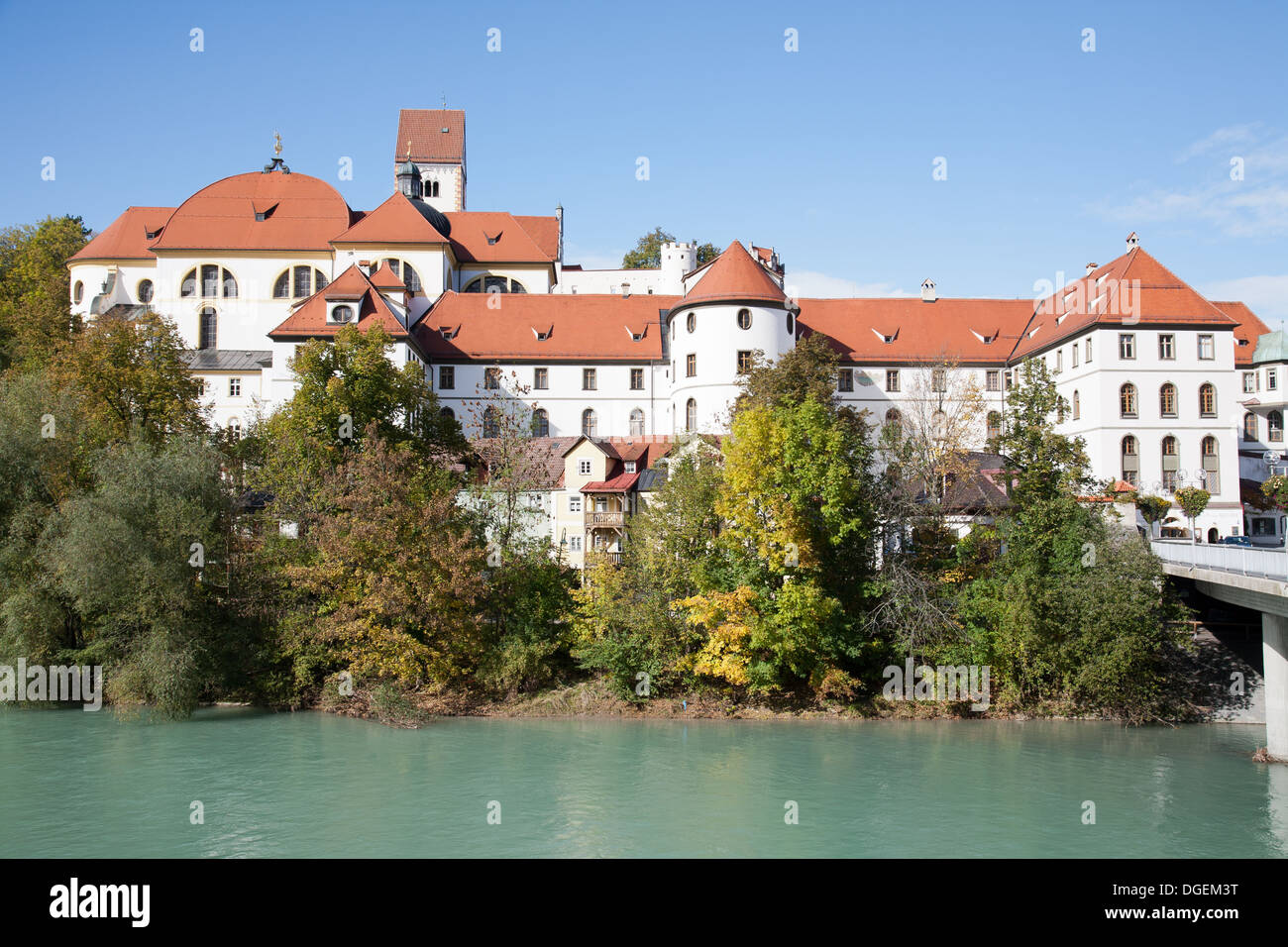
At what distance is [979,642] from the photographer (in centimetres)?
2853

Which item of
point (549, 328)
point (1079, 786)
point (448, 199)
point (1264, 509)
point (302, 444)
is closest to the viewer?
point (1079, 786)

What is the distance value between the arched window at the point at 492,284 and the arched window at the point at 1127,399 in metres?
31.8

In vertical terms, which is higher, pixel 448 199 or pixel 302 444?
pixel 448 199

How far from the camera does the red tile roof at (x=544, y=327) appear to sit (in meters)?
49.0

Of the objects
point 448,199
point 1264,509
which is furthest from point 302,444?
point 448,199

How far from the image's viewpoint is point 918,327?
50.3m

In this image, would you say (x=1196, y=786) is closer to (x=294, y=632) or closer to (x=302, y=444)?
(x=294, y=632)

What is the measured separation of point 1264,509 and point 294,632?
125 feet

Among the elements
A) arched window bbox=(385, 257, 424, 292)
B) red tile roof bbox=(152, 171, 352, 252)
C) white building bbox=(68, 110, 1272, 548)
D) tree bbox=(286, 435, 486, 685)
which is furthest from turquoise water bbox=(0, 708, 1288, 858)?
red tile roof bbox=(152, 171, 352, 252)

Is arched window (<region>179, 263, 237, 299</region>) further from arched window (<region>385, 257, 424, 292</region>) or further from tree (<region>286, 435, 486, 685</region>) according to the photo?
tree (<region>286, 435, 486, 685</region>)

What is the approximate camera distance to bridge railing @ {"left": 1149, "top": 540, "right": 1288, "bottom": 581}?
843 inches

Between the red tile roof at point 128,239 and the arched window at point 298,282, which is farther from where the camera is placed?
the red tile roof at point 128,239

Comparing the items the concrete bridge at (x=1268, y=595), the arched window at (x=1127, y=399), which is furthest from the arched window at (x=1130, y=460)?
the concrete bridge at (x=1268, y=595)

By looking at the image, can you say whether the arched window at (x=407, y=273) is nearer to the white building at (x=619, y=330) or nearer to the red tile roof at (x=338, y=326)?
the white building at (x=619, y=330)
